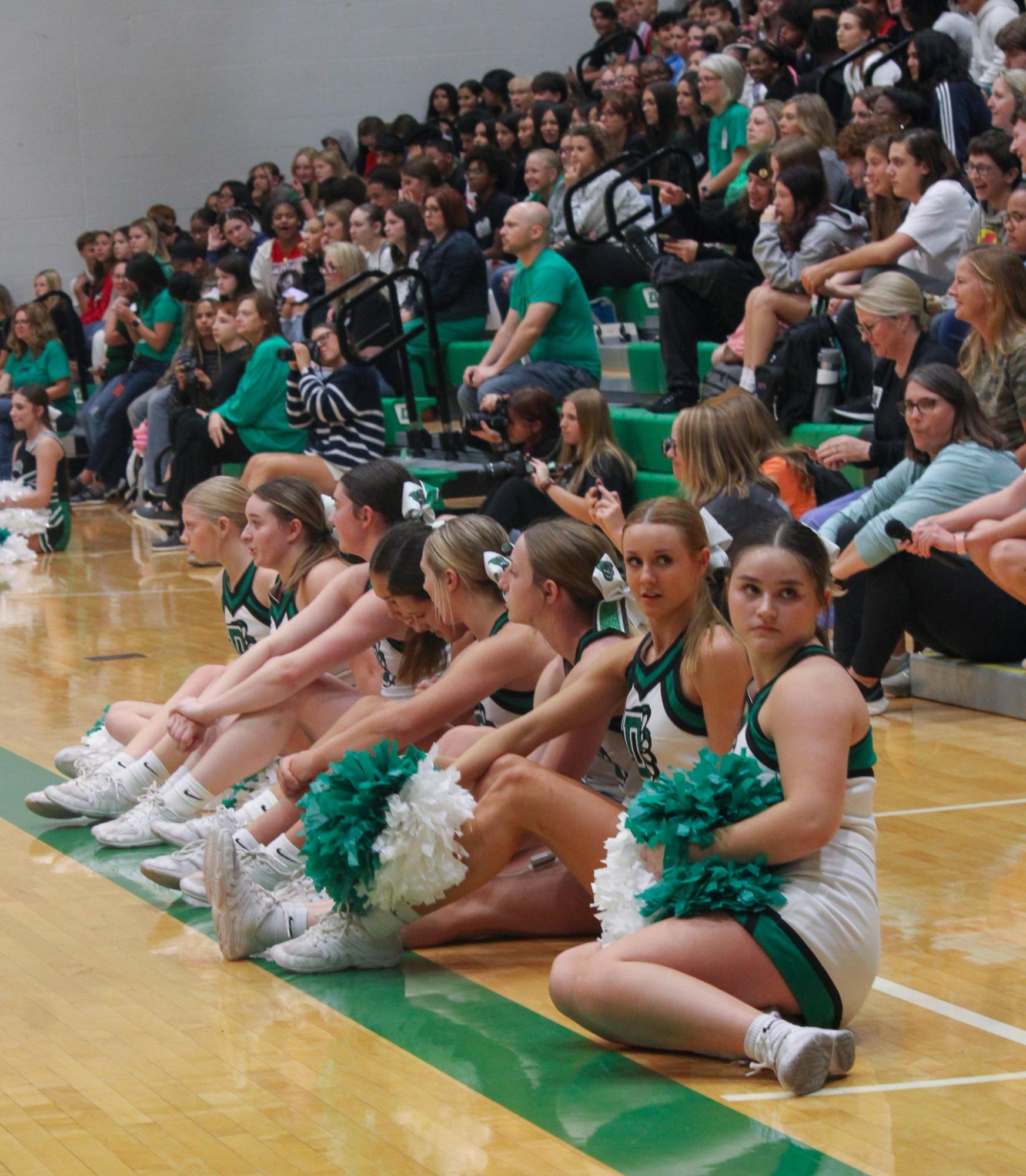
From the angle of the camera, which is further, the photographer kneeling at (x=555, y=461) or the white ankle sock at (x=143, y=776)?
the photographer kneeling at (x=555, y=461)

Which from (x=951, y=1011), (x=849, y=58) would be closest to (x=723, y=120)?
(x=849, y=58)

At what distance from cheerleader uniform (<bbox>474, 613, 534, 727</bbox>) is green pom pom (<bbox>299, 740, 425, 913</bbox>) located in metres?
0.59

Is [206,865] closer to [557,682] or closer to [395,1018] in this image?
[395,1018]

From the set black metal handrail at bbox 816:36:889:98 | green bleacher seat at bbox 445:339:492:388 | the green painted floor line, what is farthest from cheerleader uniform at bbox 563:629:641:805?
green bleacher seat at bbox 445:339:492:388

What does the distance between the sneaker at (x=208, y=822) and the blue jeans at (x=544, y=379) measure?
377 cm

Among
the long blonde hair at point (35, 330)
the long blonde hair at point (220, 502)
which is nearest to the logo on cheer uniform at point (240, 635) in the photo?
the long blonde hair at point (220, 502)

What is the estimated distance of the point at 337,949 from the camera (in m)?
3.35

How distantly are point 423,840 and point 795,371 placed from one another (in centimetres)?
416

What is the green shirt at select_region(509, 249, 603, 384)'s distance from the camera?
7.97m

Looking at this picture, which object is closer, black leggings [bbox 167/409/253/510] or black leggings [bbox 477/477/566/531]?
black leggings [bbox 477/477/566/531]

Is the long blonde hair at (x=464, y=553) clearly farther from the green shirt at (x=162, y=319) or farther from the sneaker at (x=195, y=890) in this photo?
the green shirt at (x=162, y=319)

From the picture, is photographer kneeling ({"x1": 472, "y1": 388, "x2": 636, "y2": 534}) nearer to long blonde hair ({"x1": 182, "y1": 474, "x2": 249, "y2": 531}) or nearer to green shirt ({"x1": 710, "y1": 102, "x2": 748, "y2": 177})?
long blonde hair ({"x1": 182, "y1": 474, "x2": 249, "y2": 531})

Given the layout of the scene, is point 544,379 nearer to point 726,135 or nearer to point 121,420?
point 726,135

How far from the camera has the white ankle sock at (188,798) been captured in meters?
4.29
